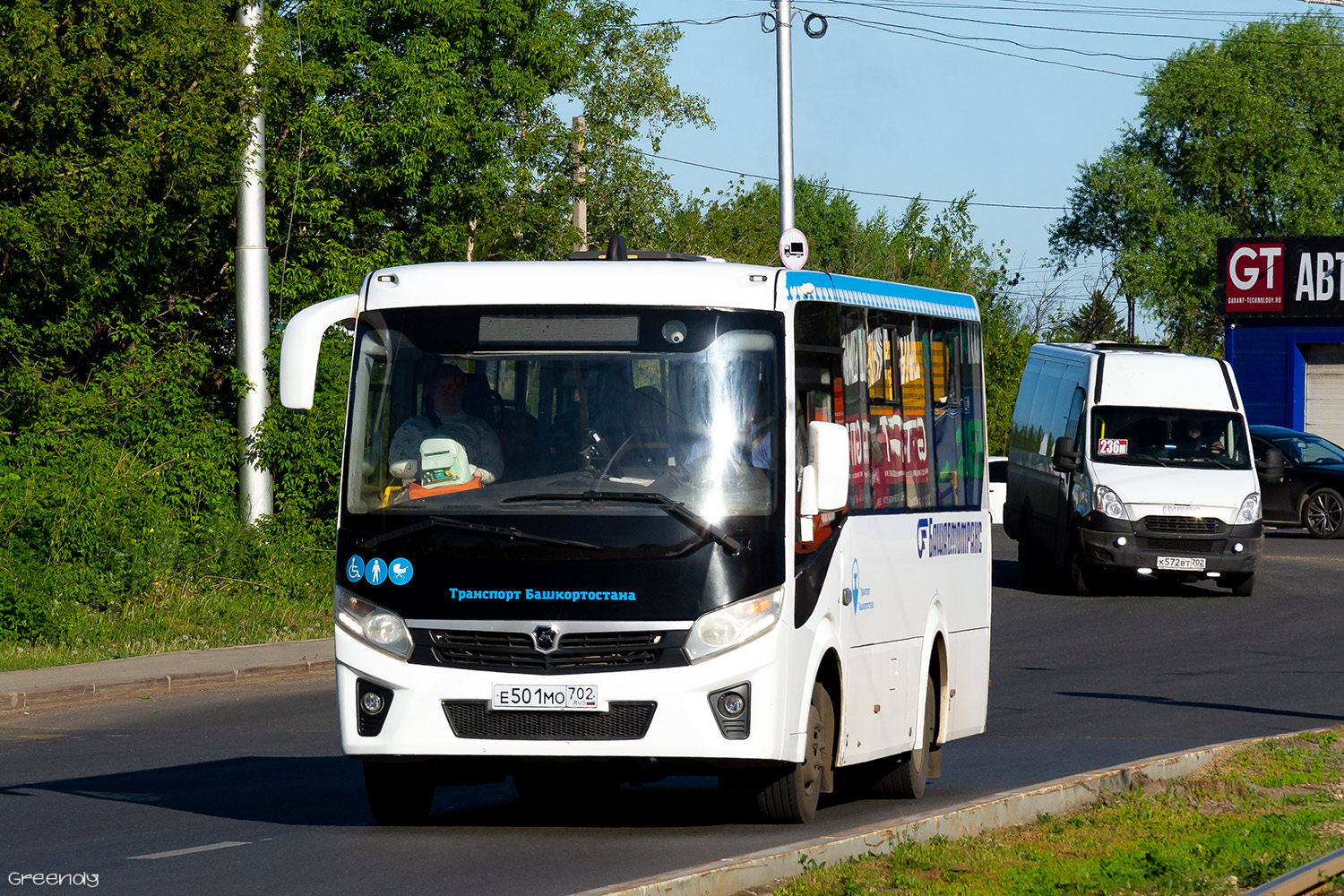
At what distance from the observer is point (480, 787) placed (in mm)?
11469

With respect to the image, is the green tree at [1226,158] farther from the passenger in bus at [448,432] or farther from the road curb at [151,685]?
the passenger in bus at [448,432]

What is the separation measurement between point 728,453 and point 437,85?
16763mm

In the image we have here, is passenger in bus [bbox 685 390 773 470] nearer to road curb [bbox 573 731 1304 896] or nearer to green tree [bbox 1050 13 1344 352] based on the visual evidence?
road curb [bbox 573 731 1304 896]

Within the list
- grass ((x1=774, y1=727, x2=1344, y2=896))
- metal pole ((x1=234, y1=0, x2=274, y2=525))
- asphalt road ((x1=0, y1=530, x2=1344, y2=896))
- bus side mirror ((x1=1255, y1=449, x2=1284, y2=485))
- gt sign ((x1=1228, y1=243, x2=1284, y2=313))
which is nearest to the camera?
grass ((x1=774, y1=727, x2=1344, y2=896))

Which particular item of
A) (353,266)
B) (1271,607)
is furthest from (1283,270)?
(353,266)

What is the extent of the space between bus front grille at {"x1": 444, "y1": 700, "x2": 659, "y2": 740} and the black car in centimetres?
2644

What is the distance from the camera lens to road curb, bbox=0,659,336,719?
1543cm

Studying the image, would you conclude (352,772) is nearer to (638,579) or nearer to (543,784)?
(543,784)

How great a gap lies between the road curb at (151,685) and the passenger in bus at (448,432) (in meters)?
6.87

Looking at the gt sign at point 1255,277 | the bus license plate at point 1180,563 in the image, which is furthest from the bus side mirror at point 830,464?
the gt sign at point 1255,277

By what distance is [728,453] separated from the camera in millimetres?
8750

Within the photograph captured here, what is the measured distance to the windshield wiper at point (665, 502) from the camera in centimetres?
856

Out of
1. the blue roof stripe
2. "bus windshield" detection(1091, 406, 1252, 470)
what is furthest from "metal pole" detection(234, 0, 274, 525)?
the blue roof stripe

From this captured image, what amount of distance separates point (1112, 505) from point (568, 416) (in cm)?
1601
